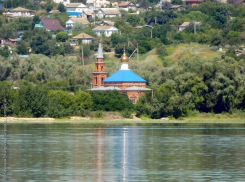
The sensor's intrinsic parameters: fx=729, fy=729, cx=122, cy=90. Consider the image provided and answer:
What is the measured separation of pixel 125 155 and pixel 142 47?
276 feet

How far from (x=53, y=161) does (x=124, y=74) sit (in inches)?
2088

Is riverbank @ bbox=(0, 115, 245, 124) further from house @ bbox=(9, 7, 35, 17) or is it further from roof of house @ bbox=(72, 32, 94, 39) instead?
house @ bbox=(9, 7, 35, 17)

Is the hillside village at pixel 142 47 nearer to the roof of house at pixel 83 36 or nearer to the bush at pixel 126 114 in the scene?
the roof of house at pixel 83 36

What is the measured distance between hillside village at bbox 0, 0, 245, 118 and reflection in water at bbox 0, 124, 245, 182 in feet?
57.3

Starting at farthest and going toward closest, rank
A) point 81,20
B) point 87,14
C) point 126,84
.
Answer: point 87,14
point 81,20
point 126,84

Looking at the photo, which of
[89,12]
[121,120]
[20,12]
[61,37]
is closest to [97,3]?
[89,12]

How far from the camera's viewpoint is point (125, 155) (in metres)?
40.8

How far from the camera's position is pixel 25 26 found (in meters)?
151

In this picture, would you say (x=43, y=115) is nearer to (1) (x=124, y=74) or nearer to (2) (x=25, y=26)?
(1) (x=124, y=74)

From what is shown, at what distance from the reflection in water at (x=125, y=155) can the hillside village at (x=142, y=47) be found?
1747 centimetres

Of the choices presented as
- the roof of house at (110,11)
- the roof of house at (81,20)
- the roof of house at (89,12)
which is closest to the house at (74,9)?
the roof of house at (89,12)

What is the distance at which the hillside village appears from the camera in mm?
78625

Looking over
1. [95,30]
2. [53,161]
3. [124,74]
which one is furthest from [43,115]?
[95,30]

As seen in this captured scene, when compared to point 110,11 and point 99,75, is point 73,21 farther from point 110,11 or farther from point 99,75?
point 99,75
